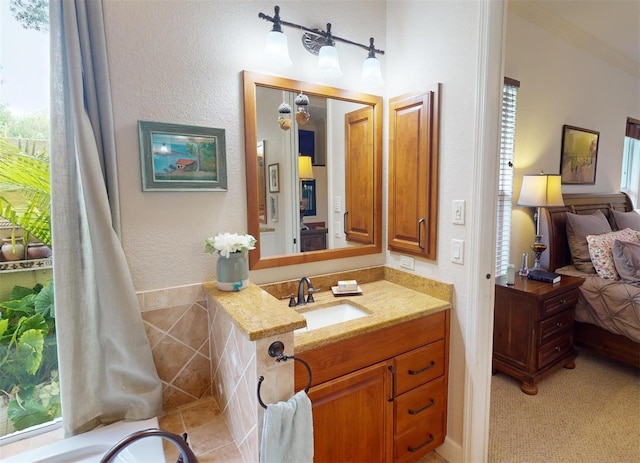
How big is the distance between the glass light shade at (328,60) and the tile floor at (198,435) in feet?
5.75

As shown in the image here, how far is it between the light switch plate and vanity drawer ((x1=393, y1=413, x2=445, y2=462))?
1004 mm

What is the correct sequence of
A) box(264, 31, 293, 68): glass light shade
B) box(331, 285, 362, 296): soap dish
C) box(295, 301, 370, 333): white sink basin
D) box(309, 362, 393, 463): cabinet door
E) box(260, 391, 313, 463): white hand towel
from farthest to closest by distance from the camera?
box(331, 285, 362, 296): soap dish, box(295, 301, 370, 333): white sink basin, box(264, 31, 293, 68): glass light shade, box(309, 362, 393, 463): cabinet door, box(260, 391, 313, 463): white hand towel

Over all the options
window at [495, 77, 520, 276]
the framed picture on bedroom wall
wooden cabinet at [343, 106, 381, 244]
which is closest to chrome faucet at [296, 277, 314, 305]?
wooden cabinet at [343, 106, 381, 244]

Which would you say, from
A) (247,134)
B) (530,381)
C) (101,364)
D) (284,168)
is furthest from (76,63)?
(530,381)

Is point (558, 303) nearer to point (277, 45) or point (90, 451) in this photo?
point (277, 45)

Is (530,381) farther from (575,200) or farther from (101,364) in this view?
(101,364)

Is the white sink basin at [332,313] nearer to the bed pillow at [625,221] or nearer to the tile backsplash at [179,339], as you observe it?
the tile backsplash at [179,339]

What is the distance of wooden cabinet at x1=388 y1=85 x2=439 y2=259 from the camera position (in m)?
1.71

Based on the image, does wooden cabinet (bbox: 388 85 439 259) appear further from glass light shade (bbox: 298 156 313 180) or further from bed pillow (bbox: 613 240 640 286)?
bed pillow (bbox: 613 240 640 286)

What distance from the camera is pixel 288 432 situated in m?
1.11

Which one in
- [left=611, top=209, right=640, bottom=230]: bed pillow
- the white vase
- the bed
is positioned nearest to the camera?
the white vase

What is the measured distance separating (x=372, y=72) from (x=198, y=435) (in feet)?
6.50

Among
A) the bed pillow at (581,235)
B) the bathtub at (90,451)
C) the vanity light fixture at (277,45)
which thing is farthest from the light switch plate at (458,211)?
the bed pillow at (581,235)

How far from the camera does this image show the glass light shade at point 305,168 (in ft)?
6.07
